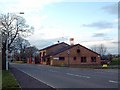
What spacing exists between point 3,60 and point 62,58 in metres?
37.1

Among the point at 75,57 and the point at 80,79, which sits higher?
the point at 75,57

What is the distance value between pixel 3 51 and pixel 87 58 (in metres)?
40.3

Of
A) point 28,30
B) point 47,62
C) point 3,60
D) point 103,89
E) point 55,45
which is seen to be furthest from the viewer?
point 55,45

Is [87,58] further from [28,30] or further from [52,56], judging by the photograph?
[28,30]

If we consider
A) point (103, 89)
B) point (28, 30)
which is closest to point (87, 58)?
point (28, 30)

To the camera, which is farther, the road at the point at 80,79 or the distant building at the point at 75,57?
the distant building at the point at 75,57

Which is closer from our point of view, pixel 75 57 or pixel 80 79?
pixel 80 79

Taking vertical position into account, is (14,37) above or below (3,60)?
above

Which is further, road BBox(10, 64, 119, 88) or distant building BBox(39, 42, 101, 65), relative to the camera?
distant building BBox(39, 42, 101, 65)

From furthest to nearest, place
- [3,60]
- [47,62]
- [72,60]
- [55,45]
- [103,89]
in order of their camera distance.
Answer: [55,45] → [47,62] → [72,60] → [3,60] → [103,89]

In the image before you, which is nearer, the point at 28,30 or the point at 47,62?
the point at 28,30

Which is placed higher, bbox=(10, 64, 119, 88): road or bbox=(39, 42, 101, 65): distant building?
bbox=(39, 42, 101, 65): distant building

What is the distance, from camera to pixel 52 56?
90.2 m

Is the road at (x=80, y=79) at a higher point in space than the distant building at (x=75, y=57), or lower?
lower
